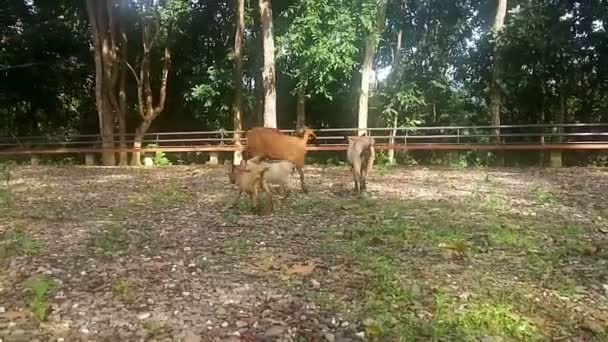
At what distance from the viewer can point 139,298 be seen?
4688mm

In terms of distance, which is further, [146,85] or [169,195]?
[146,85]

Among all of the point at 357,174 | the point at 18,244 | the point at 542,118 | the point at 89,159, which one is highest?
the point at 542,118

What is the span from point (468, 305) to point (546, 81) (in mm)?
15694

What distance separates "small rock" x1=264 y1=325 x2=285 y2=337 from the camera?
4.07 metres

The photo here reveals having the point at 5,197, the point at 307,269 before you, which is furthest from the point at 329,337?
the point at 5,197

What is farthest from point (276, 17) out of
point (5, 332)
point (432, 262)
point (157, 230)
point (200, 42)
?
point (5, 332)

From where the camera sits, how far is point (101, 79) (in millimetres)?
18312

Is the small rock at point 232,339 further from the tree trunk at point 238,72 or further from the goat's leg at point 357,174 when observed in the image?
the tree trunk at point 238,72

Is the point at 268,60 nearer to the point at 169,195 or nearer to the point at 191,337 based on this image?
the point at 169,195

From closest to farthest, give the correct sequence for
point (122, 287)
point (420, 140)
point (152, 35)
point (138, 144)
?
point (122, 287), point (138, 144), point (420, 140), point (152, 35)

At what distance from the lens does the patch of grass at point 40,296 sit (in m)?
4.32

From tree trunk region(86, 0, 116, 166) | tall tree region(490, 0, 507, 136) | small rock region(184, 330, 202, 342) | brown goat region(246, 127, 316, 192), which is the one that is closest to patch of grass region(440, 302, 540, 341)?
small rock region(184, 330, 202, 342)

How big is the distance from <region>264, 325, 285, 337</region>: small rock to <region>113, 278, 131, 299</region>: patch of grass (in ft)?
4.32

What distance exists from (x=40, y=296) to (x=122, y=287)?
0.62 meters
